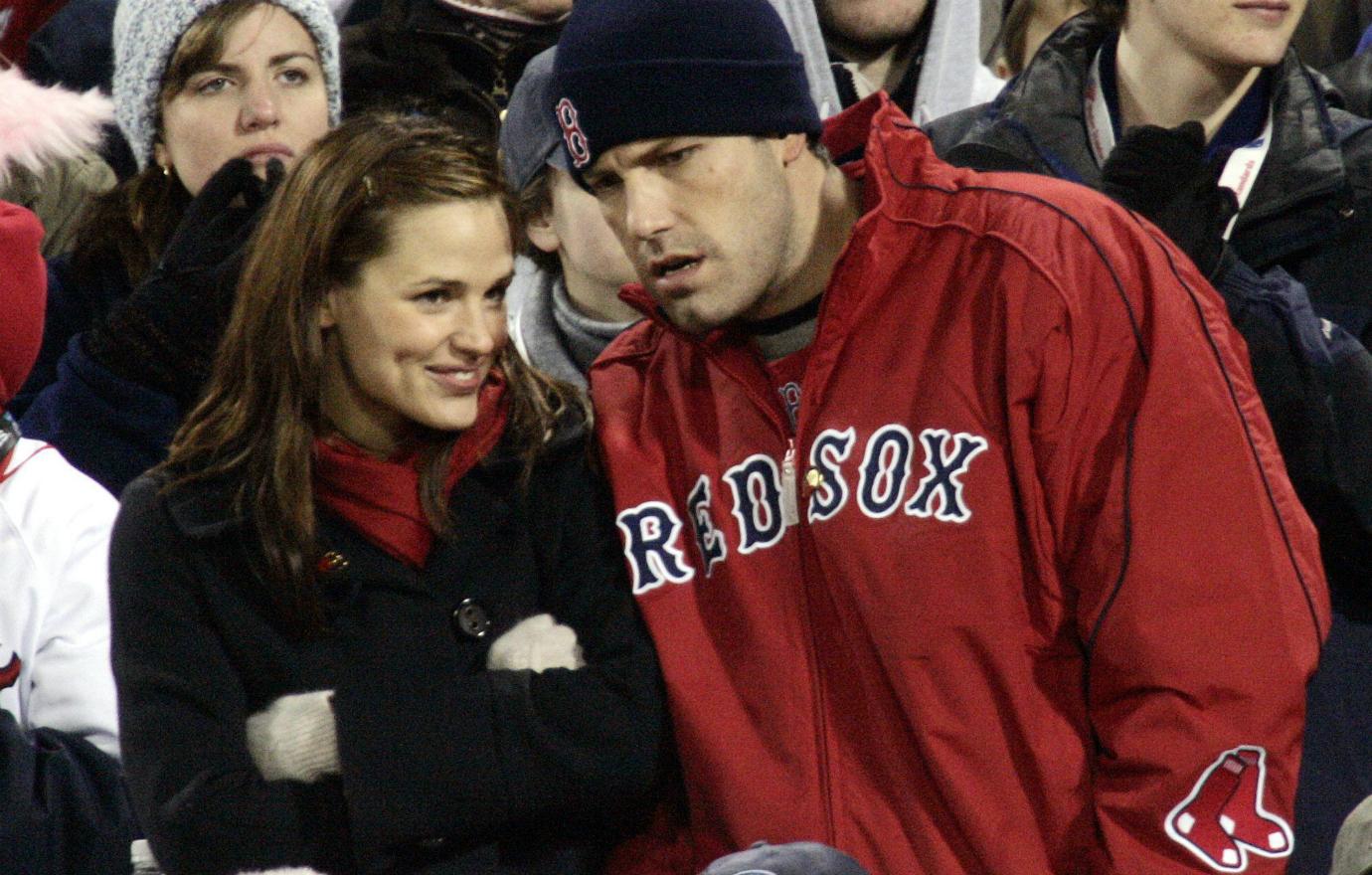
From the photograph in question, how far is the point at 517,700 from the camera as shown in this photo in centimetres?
303

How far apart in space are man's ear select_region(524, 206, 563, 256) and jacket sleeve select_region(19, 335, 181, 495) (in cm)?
83

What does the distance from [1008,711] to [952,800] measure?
0.15 metres

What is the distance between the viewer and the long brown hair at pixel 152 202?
169 inches

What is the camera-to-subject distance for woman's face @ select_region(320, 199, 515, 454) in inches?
127

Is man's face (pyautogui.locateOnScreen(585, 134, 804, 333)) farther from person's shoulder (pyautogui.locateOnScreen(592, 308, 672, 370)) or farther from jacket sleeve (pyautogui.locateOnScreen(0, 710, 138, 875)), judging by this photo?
jacket sleeve (pyautogui.locateOnScreen(0, 710, 138, 875))

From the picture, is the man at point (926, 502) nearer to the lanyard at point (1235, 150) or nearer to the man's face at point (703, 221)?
the man's face at point (703, 221)

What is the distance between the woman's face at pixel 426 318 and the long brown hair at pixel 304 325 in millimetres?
30

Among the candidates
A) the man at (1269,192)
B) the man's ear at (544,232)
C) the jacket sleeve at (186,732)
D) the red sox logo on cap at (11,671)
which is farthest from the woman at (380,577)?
the man at (1269,192)

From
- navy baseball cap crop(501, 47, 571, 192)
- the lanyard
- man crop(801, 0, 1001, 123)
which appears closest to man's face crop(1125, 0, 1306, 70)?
the lanyard

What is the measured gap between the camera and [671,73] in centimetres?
313

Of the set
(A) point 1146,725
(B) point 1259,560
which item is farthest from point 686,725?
(B) point 1259,560

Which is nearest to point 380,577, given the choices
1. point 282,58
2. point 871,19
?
point 282,58

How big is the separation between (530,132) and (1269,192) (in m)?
1.47

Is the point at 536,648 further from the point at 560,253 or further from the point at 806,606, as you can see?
the point at 560,253
